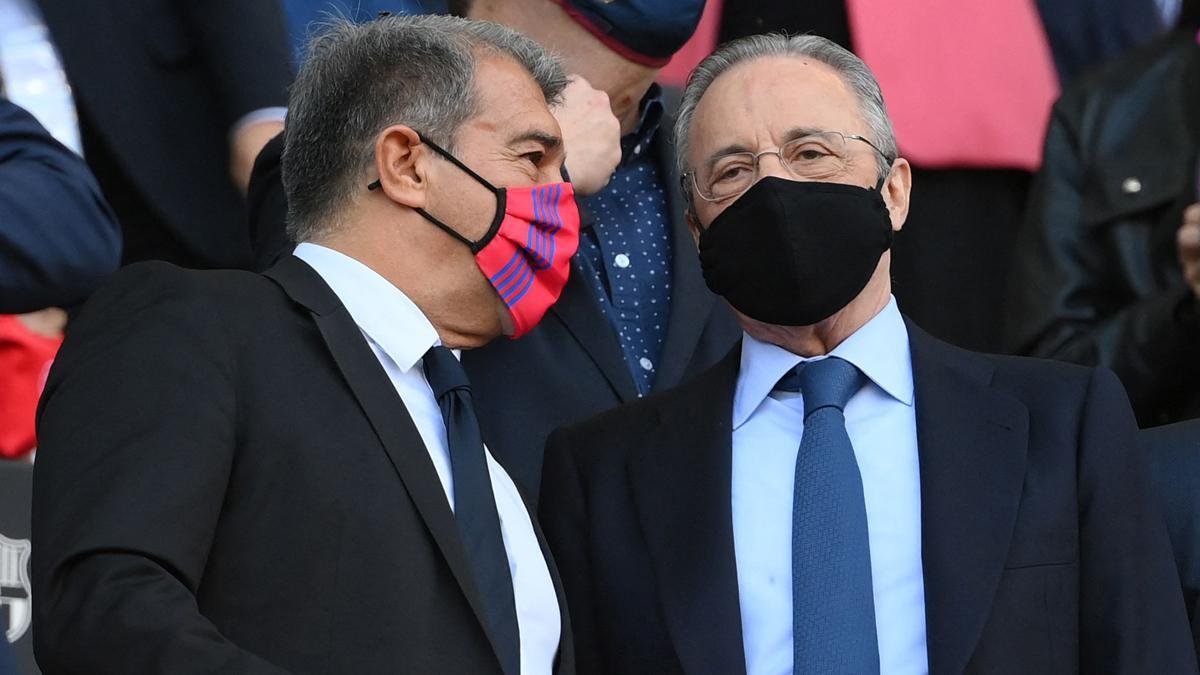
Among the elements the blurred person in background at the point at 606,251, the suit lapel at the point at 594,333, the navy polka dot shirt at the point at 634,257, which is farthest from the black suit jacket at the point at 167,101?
the suit lapel at the point at 594,333

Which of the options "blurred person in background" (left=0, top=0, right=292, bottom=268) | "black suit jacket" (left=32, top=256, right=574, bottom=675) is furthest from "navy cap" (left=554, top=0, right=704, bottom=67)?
"black suit jacket" (left=32, top=256, right=574, bottom=675)

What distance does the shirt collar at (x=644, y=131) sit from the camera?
4.20 metres

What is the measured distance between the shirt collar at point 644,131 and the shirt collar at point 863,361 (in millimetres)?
948

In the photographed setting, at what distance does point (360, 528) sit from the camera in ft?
8.90

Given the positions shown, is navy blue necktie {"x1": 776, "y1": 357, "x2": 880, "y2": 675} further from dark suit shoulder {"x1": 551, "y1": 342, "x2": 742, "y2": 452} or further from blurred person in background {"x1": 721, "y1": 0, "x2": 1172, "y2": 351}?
blurred person in background {"x1": 721, "y1": 0, "x2": 1172, "y2": 351}

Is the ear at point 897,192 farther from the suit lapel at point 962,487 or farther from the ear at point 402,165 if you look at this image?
the ear at point 402,165

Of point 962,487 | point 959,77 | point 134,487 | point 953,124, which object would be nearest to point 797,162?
point 962,487

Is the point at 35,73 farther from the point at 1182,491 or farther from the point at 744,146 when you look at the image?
the point at 1182,491

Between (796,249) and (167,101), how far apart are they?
1814 mm

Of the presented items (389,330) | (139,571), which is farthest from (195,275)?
(139,571)

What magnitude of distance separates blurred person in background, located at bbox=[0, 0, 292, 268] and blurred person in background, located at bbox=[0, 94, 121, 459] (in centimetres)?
59

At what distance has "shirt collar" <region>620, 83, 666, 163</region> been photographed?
4203 mm

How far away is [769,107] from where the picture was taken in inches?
133

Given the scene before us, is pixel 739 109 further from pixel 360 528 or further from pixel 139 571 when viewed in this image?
pixel 139 571
